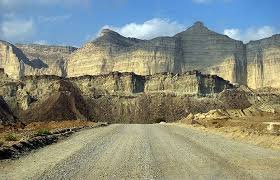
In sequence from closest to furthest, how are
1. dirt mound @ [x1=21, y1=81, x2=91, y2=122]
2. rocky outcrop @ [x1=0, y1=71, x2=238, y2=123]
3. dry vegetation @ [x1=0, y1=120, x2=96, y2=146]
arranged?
dry vegetation @ [x1=0, y1=120, x2=96, y2=146] → dirt mound @ [x1=21, y1=81, x2=91, y2=122] → rocky outcrop @ [x1=0, y1=71, x2=238, y2=123]

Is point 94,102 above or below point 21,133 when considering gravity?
below

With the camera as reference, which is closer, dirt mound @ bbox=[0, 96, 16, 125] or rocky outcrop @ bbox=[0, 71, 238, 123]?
dirt mound @ bbox=[0, 96, 16, 125]

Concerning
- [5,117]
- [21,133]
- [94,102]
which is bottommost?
[5,117]

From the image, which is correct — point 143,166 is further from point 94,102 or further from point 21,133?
point 94,102

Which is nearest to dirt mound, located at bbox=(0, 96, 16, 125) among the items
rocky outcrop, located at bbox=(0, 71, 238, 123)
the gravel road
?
rocky outcrop, located at bbox=(0, 71, 238, 123)

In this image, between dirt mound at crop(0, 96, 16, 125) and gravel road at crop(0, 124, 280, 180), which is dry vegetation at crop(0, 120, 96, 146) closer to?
gravel road at crop(0, 124, 280, 180)

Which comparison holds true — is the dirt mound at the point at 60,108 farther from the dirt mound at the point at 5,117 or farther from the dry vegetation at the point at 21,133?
the dry vegetation at the point at 21,133

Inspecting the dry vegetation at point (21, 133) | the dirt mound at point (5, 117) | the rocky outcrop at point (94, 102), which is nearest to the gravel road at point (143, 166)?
the dry vegetation at point (21, 133)

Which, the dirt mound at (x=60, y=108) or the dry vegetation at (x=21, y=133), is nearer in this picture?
the dry vegetation at (x=21, y=133)

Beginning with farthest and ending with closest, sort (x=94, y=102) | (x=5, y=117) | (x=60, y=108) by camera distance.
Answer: (x=94, y=102), (x=60, y=108), (x=5, y=117)

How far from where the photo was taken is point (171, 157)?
714 inches

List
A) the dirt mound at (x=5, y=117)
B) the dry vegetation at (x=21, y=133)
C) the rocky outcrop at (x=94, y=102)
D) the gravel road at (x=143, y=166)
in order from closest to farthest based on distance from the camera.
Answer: the gravel road at (x=143, y=166) < the dry vegetation at (x=21, y=133) < the dirt mound at (x=5, y=117) < the rocky outcrop at (x=94, y=102)

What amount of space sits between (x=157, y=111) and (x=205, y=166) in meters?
149

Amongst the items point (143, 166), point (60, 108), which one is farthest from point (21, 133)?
point (60, 108)
